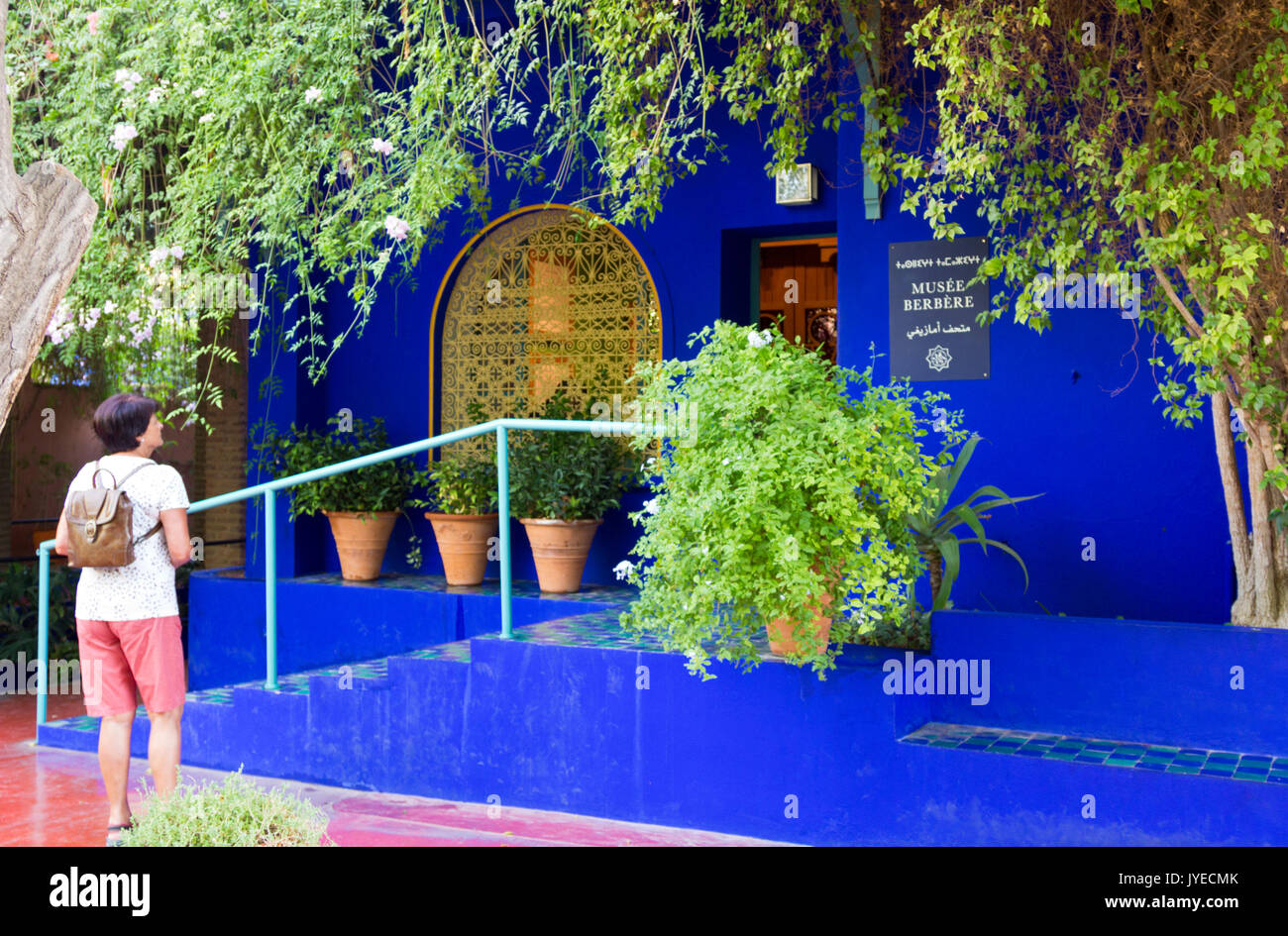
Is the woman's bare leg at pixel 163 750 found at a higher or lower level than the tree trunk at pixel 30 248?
lower

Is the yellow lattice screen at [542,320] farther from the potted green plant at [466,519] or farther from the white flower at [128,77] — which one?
the white flower at [128,77]

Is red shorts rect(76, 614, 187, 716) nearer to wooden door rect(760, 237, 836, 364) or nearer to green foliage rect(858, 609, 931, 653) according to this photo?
green foliage rect(858, 609, 931, 653)

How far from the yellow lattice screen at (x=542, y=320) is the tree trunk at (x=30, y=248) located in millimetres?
4389

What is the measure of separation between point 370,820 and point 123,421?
1619 mm

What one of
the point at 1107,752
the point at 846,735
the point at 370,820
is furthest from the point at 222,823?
the point at 1107,752

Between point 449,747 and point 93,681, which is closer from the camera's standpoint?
point 93,681

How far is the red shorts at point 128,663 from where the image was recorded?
3.83 m

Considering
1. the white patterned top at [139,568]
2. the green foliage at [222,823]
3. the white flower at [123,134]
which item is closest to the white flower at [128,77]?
the white flower at [123,134]

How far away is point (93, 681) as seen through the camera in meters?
3.86

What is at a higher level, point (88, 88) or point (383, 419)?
point (88, 88)

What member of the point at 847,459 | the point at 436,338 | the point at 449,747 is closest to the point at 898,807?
the point at 847,459
